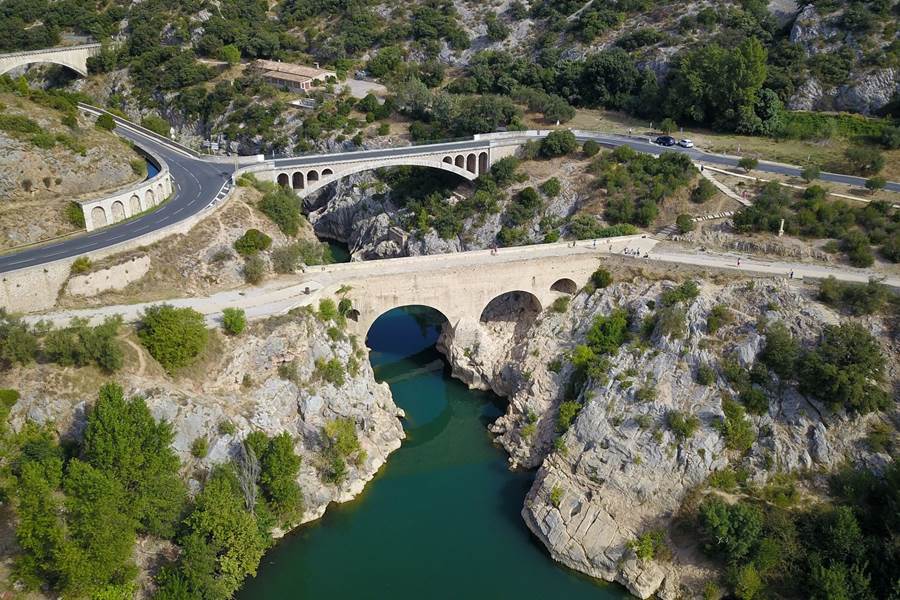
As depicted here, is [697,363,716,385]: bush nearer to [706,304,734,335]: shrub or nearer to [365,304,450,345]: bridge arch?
[706,304,734,335]: shrub

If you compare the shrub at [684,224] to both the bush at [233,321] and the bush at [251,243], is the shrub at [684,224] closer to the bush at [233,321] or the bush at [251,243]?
→ the bush at [251,243]

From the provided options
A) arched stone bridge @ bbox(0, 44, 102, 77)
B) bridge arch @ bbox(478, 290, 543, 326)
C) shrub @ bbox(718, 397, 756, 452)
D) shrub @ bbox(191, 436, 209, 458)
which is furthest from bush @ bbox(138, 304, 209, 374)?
arched stone bridge @ bbox(0, 44, 102, 77)

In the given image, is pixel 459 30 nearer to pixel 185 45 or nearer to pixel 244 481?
pixel 185 45

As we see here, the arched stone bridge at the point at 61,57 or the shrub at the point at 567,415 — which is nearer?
the shrub at the point at 567,415

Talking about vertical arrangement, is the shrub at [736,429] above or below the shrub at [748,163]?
below

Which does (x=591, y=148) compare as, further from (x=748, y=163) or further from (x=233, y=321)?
(x=233, y=321)

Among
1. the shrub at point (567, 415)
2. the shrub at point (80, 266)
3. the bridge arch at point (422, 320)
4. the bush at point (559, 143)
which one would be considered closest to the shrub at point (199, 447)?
the shrub at point (80, 266)
